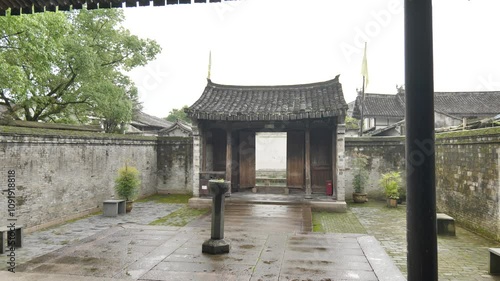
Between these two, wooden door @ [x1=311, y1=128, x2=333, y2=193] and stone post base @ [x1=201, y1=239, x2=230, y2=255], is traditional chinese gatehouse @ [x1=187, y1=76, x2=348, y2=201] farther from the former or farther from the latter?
stone post base @ [x1=201, y1=239, x2=230, y2=255]

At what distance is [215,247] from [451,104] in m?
24.6

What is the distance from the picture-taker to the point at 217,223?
5992 millimetres

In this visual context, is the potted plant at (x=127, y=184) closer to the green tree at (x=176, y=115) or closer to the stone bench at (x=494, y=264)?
the stone bench at (x=494, y=264)

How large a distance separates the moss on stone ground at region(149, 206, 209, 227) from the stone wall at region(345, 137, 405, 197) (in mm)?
6429

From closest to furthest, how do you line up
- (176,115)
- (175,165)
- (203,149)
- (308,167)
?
(308,167) → (203,149) → (175,165) → (176,115)

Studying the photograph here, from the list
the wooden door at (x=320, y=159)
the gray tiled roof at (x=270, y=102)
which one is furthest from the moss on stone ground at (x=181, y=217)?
the wooden door at (x=320, y=159)

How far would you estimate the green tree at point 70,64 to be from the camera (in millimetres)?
7711

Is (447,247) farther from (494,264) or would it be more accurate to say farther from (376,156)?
(376,156)

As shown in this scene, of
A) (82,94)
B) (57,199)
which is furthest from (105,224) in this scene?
(82,94)

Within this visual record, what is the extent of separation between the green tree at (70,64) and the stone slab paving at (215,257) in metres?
4.29

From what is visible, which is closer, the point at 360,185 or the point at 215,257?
the point at 215,257

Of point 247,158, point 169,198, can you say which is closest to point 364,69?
point 247,158

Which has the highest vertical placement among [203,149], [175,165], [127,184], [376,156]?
[203,149]

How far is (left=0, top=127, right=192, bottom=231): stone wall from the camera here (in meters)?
7.85
